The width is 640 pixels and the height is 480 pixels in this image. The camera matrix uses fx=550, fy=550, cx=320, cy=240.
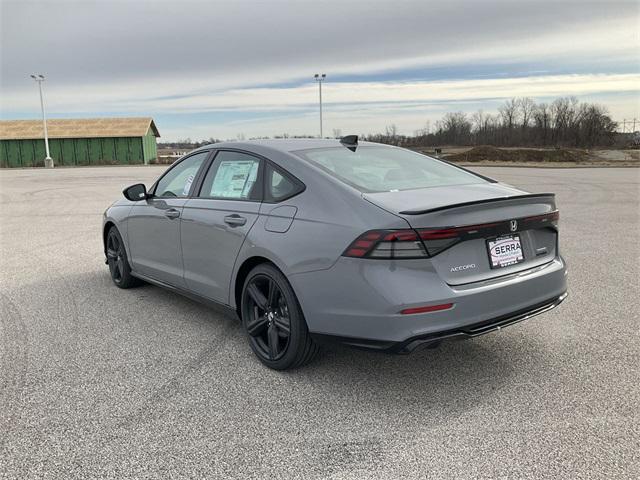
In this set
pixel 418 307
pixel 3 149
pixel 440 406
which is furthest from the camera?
pixel 3 149

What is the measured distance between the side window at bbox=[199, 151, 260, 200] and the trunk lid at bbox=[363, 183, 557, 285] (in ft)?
3.77

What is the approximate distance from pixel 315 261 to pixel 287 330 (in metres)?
0.62

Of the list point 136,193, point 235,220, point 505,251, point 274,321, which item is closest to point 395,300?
point 505,251

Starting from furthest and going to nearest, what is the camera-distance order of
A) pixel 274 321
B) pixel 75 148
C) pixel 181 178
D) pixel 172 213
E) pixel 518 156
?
pixel 75 148 < pixel 518 156 < pixel 181 178 < pixel 172 213 < pixel 274 321

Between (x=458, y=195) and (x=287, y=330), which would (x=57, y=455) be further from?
(x=458, y=195)

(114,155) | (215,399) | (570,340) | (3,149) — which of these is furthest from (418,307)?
(3,149)

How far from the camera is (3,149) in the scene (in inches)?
2165

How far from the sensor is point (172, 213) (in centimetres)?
491

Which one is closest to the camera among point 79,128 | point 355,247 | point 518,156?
point 355,247

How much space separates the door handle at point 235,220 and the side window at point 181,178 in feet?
2.90

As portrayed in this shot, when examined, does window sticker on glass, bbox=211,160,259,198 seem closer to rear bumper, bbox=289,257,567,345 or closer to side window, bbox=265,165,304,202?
side window, bbox=265,165,304,202

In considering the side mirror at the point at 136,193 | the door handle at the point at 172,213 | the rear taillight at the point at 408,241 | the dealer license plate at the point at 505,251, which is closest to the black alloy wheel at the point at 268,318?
the rear taillight at the point at 408,241

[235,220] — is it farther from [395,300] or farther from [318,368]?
[395,300]

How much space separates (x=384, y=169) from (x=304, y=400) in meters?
1.79
